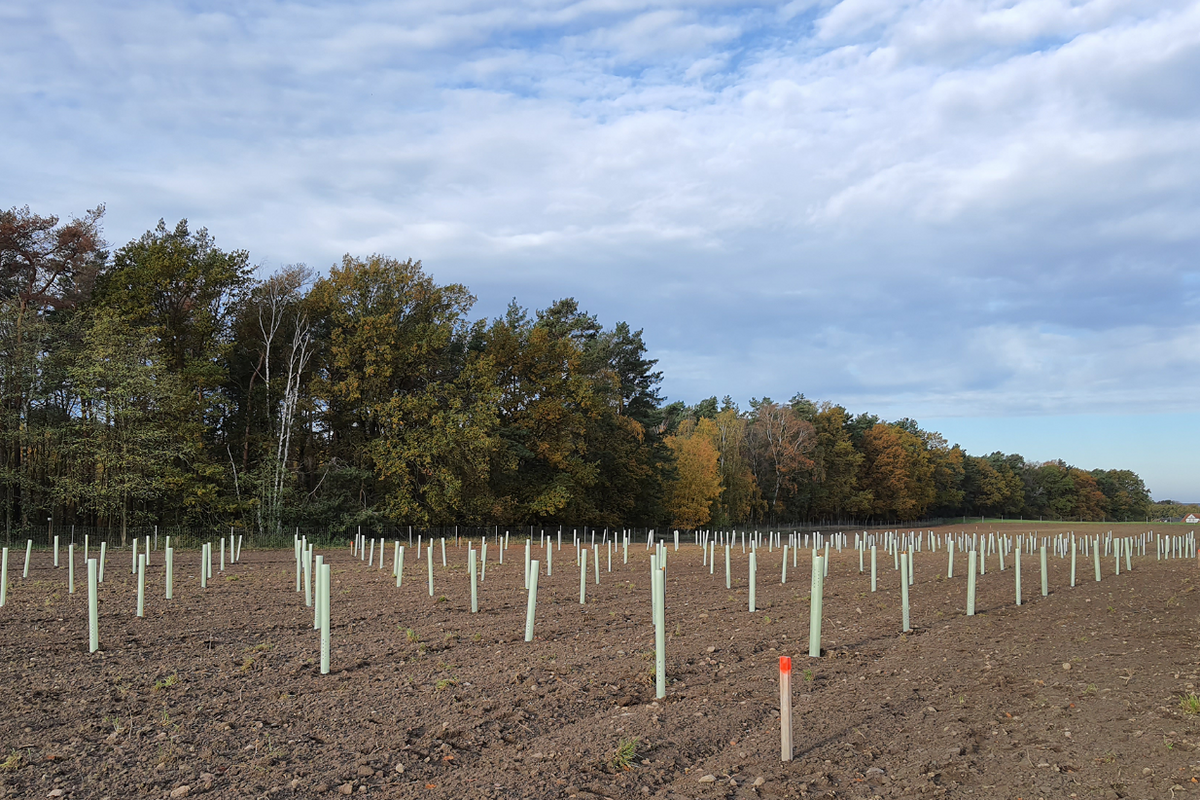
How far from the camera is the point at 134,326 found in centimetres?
3616

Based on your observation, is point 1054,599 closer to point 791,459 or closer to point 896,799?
point 896,799

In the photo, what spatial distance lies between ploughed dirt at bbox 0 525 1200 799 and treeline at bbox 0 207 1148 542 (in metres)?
22.1

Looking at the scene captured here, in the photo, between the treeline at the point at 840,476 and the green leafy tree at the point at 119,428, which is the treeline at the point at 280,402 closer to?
the green leafy tree at the point at 119,428

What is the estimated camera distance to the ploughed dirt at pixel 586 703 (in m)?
5.33

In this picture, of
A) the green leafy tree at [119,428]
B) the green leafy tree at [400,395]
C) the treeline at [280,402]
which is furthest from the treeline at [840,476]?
the green leafy tree at [119,428]

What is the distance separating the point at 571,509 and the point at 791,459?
3539 cm

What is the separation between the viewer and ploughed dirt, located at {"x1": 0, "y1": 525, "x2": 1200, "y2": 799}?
17.5 ft

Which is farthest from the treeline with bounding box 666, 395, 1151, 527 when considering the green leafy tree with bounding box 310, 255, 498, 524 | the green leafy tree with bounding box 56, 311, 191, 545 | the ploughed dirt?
the ploughed dirt

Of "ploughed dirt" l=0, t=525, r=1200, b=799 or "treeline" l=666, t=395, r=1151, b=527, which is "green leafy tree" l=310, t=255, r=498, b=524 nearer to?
"treeline" l=666, t=395, r=1151, b=527

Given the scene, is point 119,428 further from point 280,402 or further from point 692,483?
point 692,483

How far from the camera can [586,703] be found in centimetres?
718

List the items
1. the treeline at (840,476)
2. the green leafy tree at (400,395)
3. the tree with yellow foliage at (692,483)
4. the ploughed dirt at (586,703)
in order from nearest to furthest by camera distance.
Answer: the ploughed dirt at (586,703) < the green leafy tree at (400,395) < the tree with yellow foliage at (692,483) < the treeline at (840,476)

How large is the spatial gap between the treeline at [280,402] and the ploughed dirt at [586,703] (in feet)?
72.4

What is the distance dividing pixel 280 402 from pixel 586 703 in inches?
1421
